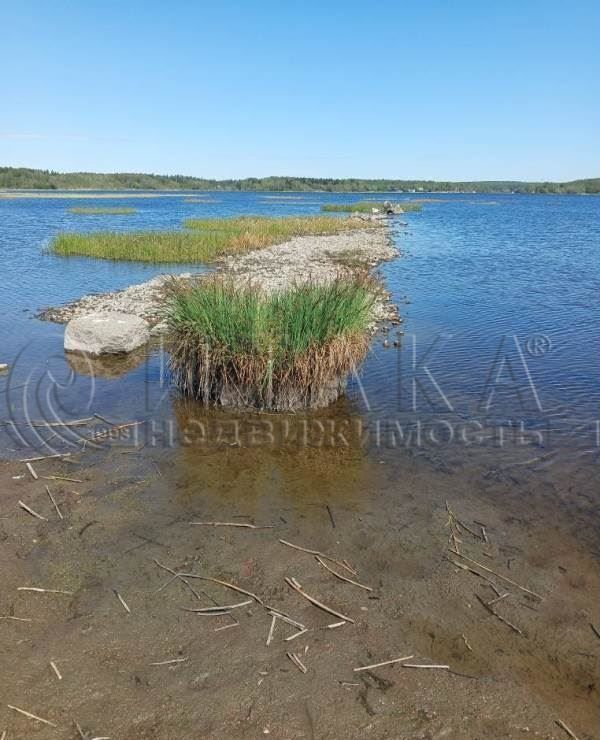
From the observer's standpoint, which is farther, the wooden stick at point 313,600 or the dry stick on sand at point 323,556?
the dry stick on sand at point 323,556

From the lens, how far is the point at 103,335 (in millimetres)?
13477

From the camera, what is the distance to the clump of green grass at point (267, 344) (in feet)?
33.1

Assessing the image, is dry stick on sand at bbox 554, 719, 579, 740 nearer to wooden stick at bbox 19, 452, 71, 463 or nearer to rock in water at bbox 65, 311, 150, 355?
wooden stick at bbox 19, 452, 71, 463

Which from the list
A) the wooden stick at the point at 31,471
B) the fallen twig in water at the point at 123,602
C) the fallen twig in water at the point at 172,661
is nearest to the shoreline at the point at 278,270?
the wooden stick at the point at 31,471

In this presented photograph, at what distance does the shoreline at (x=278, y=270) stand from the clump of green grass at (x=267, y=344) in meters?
1.17

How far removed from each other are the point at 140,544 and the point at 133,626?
52.8 inches

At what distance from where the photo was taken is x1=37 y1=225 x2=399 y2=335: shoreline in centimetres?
1734

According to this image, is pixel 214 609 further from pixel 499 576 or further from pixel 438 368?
pixel 438 368

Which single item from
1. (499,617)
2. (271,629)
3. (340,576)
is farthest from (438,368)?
(271,629)

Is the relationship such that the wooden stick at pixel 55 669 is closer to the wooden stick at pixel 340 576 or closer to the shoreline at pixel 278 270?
the wooden stick at pixel 340 576

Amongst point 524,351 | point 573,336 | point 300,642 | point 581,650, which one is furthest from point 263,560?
point 573,336

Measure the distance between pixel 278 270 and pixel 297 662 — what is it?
20867 millimetres

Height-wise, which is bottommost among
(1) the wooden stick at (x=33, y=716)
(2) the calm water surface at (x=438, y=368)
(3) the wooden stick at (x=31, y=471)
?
(1) the wooden stick at (x=33, y=716)

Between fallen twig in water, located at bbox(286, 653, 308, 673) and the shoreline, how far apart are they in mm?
7805
